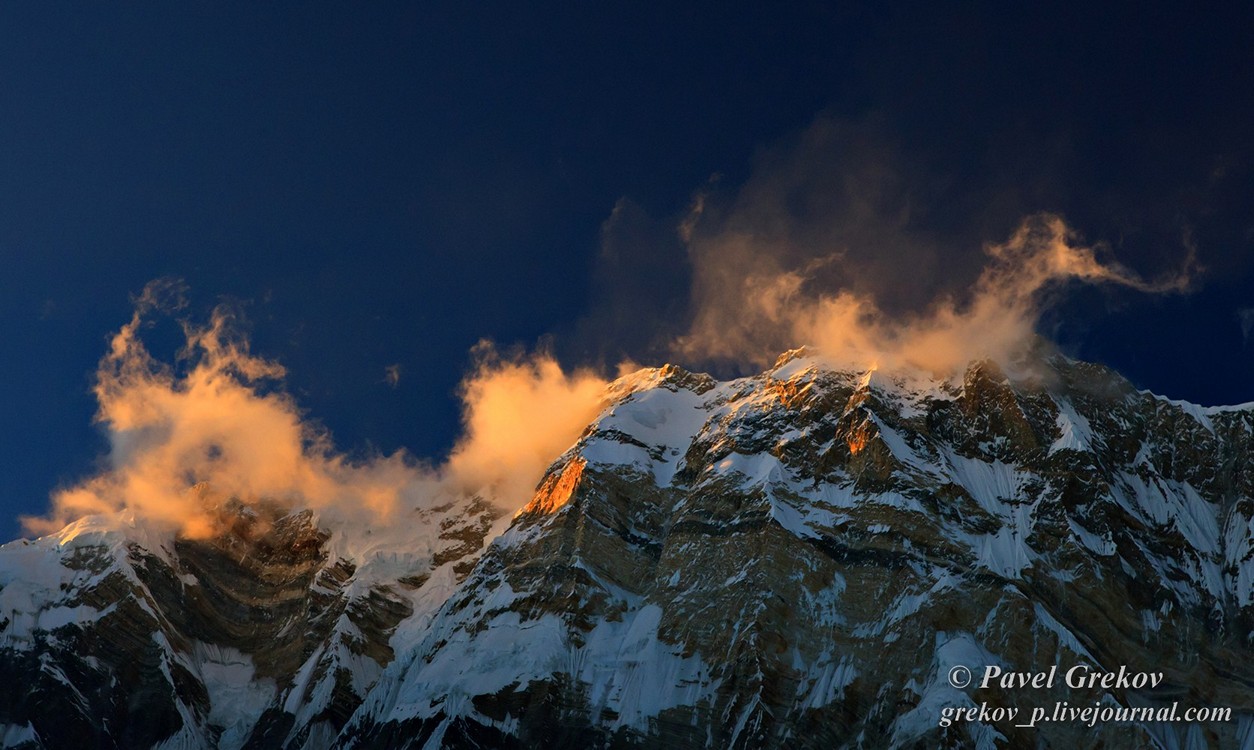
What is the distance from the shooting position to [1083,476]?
17950 cm

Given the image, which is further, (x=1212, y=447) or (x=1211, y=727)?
(x=1212, y=447)

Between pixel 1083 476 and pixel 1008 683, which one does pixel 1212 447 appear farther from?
pixel 1008 683

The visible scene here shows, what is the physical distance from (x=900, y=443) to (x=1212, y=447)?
47.0 m

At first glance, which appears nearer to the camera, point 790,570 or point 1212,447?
point 790,570

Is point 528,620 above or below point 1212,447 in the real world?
below

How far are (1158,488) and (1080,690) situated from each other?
157 feet

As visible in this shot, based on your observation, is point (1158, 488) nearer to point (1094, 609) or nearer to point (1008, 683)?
point (1094, 609)

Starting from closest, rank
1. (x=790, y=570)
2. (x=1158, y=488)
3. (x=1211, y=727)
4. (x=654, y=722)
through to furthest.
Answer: (x=1211, y=727)
(x=654, y=722)
(x=790, y=570)
(x=1158, y=488)

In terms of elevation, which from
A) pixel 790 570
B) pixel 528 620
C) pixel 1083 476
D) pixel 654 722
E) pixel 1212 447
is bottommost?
pixel 654 722

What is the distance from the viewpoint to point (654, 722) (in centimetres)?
16112

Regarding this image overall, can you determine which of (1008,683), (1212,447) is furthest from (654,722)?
(1212,447)

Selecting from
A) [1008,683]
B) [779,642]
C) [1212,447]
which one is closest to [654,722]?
[779,642]

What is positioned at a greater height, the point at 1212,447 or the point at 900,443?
the point at 1212,447

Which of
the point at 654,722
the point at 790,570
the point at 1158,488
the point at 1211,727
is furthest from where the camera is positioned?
the point at 1158,488
